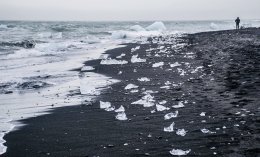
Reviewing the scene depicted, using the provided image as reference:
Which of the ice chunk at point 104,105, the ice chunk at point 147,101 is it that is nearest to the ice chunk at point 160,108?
the ice chunk at point 147,101

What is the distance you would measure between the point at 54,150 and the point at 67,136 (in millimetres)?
681

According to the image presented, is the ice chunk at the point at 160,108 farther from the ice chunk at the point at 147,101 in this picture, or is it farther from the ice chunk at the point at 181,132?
the ice chunk at the point at 181,132

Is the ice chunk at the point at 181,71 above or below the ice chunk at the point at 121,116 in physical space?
above

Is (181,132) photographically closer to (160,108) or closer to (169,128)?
(169,128)

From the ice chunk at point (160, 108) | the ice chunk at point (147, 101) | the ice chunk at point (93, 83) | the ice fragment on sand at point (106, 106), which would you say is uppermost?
the ice chunk at point (160, 108)

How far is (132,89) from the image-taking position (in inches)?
371

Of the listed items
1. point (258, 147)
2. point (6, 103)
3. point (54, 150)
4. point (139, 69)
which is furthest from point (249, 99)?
point (139, 69)

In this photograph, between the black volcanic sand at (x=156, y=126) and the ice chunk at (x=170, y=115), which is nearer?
the black volcanic sand at (x=156, y=126)

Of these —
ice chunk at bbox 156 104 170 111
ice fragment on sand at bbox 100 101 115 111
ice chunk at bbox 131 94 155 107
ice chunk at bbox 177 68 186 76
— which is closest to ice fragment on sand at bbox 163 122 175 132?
ice chunk at bbox 156 104 170 111

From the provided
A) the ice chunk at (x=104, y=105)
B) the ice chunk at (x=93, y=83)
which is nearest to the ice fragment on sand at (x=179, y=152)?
the ice chunk at (x=104, y=105)

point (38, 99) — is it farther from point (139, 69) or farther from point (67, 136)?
point (139, 69)

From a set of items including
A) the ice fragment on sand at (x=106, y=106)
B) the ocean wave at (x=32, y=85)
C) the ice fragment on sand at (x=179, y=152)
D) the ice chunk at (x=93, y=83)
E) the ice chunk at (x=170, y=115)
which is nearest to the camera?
the ice fragment on sand at (x=179, y=152)

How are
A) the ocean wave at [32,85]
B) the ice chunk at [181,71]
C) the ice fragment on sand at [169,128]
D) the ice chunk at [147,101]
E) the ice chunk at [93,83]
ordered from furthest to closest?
the ice chunk at [181,71] → the ocean wave at [32,85] → the ice chunk at [93,83] → the ice chunk at [147,101] → the ice fragment on sand at [169,128]

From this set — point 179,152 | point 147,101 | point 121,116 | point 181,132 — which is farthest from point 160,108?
point 179,152
